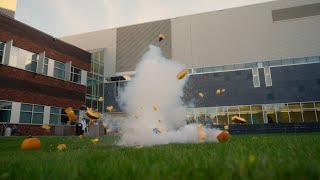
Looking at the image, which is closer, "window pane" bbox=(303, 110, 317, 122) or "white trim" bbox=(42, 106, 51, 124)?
"white trim" bbox=(42, 106, 51, 124)

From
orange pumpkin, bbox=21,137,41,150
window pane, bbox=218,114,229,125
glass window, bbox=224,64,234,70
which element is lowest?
orange pumpkin, bbox=21,137,41,150

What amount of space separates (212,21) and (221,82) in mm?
10155

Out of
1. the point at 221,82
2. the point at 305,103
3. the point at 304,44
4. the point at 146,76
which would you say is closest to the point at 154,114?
the point at 146,76

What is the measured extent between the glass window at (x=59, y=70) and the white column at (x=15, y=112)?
6339mm

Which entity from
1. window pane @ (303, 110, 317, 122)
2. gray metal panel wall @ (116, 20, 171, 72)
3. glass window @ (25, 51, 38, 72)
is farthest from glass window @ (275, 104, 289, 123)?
glass window @ (25, 51, 38, 72)

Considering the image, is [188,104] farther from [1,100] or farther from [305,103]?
[1,100]

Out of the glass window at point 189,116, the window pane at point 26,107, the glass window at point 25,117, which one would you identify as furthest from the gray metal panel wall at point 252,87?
the glass window at point 25,117

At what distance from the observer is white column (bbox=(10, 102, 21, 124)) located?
23.8 meters

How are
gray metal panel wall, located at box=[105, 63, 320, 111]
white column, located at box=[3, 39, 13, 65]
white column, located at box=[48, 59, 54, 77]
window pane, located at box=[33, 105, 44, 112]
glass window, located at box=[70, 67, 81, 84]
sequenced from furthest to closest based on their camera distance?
1. gray metal panel wall, located at box=[105, 63, 320, 111]
2. glass window, located at box=[70, 67, 81, 84]
3. white column, located at box=[48, 59, 54, 77]
4. window pane, located at box=[33, 105, 44, 112]
5. white column, located at box=[3, 39, 13, 65]

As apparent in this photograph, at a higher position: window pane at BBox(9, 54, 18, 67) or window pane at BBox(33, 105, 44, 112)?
window pane at BBox(9, 54, 18, 67)

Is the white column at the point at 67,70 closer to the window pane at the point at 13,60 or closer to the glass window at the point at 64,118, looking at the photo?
the glass window at the point at 64,118

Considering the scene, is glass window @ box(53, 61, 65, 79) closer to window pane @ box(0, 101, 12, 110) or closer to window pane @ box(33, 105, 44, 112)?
window pane @ box(33, 105, 44, 112)

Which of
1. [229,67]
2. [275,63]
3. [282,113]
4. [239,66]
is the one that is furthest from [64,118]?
[275,63]

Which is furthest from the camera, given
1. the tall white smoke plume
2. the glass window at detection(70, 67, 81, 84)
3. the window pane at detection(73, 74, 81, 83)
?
the window pane at detection(73, 74, 81, 83)
